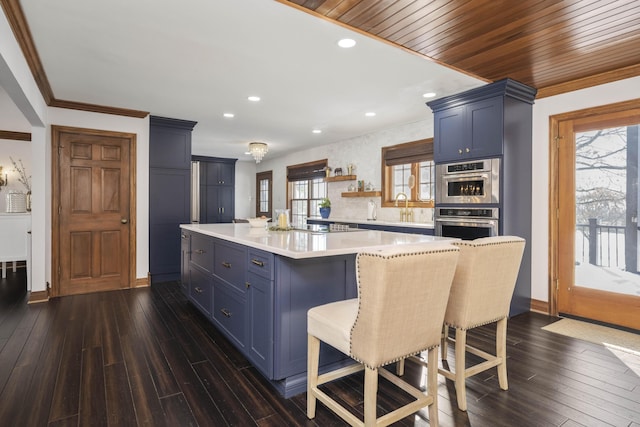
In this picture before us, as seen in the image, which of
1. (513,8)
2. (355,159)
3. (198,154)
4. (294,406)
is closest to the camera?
(294,406)

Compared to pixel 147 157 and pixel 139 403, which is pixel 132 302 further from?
pixel 139 403

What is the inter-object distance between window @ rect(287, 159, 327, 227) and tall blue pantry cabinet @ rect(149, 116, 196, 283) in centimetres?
281

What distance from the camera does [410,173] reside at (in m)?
5.57

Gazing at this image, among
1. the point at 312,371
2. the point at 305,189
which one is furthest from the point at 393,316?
the point at 305,189

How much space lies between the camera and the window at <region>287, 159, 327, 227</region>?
24.9 feet

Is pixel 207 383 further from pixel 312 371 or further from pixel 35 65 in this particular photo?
pixel 35 65

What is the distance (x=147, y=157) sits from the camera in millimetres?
4992

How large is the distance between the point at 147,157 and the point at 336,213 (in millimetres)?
3600

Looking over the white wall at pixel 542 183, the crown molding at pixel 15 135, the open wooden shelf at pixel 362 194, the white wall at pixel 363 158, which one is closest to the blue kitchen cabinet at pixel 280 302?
the white wall at pixel 542 183

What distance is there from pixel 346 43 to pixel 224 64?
1.18 m

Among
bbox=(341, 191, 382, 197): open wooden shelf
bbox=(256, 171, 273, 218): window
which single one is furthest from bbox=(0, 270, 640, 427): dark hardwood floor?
bbox=(256, 171, 273, 218): window

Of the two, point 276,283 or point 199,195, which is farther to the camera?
point 199,195

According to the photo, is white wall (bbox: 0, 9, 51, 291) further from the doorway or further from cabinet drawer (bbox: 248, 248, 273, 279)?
the doorway

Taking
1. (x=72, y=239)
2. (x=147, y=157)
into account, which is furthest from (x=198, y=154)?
(x=72, y=239)
